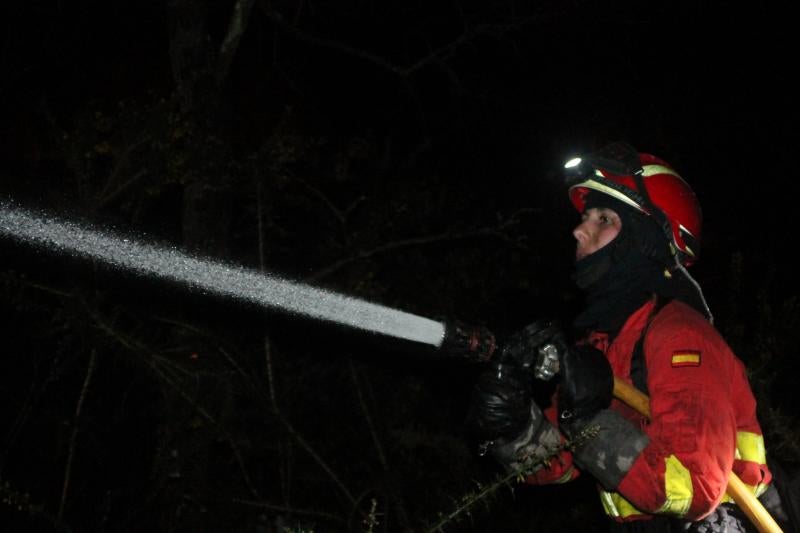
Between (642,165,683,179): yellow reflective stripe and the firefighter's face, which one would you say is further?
(642,165,683,179): yellow reflective stripe

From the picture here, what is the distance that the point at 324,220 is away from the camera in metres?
7.48

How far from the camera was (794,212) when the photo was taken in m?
9.82

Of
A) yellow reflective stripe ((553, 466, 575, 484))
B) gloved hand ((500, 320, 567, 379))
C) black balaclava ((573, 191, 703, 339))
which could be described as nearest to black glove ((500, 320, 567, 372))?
gloved hand ((500, 320, 567, 379))

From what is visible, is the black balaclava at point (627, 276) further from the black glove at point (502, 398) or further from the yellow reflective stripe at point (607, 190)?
the black glove at point (502, 398)

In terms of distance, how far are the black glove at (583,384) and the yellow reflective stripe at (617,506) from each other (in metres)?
0.35

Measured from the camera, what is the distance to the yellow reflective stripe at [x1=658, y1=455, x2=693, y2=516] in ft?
8.28

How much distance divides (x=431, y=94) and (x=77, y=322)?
6710 mm

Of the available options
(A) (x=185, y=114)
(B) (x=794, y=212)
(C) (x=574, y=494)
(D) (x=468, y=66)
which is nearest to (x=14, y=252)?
(A) (x=185, y=114)

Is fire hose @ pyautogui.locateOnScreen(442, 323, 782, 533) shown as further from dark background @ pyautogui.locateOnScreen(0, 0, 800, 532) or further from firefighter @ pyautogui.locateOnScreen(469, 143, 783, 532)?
dark background @ pyautogui.locateOnScreen(0, 0, 800, 532)

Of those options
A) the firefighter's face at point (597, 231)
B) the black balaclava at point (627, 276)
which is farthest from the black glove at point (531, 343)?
the firefighter's face at point (597, 231)

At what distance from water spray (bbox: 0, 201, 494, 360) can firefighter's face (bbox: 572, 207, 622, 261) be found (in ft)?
2.86

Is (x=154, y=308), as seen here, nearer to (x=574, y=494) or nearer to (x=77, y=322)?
(x=77, y=322)

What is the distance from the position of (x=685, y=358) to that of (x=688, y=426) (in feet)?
0.85

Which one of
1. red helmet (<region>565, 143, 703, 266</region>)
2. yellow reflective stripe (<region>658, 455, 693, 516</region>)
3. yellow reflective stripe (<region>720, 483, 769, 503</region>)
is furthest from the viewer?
red helmet (<region>565, 143, 703, 266</region>)
